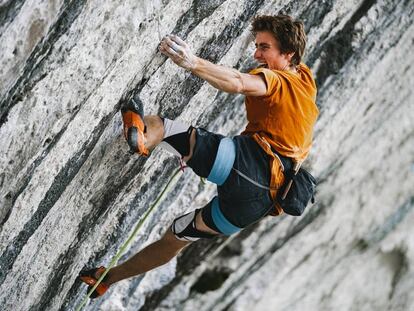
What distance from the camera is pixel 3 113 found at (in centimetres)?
249

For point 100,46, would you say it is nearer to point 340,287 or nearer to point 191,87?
point 191,87

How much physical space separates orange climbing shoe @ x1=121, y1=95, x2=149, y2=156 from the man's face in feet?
1.97

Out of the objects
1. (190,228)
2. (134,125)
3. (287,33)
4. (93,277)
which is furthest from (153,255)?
(287,33)

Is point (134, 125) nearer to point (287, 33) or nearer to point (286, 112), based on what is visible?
point (286, 112)

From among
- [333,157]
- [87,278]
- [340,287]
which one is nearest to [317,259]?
[340,287]

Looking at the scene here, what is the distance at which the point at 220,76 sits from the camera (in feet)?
8.64

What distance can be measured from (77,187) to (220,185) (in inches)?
28.6

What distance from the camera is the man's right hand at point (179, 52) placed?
264cm

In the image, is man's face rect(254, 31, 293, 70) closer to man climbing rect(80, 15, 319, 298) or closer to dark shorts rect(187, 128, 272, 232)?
man climbing rect(80, 15, 319, 298)

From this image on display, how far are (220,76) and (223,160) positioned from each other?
1.55 ft

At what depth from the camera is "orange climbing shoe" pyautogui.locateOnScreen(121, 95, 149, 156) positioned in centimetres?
281

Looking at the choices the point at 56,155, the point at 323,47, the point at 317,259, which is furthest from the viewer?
the point at 317,259

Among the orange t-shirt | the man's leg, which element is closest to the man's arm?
the orange t-shirt

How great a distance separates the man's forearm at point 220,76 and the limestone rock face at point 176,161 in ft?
1.16
